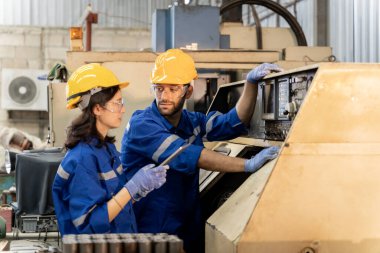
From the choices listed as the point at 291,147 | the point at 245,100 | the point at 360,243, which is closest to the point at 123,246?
the point at 291,147

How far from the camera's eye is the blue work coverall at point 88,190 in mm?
1977

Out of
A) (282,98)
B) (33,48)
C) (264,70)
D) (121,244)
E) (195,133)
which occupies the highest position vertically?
(33,48)

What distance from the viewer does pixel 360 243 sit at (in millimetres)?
1849

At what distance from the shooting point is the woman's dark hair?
2.10 meters

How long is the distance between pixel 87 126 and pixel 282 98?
68 centimetres

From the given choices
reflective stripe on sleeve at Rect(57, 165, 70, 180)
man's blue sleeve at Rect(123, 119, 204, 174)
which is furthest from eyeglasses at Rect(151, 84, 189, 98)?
reflective stripe on sleeve at Rect(57, 165, 70, 180)

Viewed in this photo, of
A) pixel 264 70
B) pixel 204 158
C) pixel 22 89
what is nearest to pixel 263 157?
pixel 204 158

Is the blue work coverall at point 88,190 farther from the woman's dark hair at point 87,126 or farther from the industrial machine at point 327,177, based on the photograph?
the industrial machine at point 327,177

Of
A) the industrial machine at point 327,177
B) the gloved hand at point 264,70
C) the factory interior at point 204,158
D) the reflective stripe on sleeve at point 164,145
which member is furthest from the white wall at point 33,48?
the industrial machine at point 327,177

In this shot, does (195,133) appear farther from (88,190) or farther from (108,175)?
(88,190)

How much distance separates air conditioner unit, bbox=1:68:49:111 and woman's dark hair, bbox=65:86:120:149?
21.6 ft

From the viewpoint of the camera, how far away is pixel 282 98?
2.28 m

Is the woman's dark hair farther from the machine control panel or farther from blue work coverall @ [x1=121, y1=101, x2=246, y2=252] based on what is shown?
the machine control panel

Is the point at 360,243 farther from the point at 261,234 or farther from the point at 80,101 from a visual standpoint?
the point at 80,101
